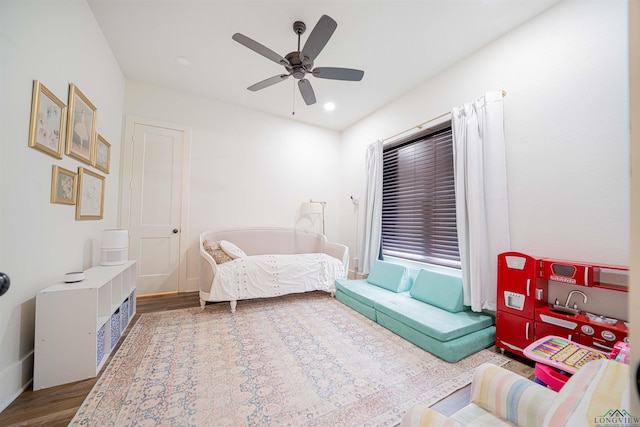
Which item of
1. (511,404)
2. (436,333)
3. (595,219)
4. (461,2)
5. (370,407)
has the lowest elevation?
(370,407)

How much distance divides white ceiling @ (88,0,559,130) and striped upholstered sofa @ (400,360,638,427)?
8.55 feet

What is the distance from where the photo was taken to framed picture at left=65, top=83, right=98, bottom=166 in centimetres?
197

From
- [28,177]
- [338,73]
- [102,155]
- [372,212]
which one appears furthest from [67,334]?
[372,212]

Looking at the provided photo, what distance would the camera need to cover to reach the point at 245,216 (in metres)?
3.99

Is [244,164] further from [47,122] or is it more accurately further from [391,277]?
[391,277]

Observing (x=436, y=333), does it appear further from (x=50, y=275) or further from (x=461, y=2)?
(x=50, y=275)

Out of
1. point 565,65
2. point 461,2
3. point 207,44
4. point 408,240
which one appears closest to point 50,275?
point 207,44

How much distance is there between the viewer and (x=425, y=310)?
2379 millimetres

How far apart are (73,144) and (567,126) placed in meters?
3.91

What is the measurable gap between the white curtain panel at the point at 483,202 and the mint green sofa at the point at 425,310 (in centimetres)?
16

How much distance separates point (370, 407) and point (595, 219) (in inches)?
79.9

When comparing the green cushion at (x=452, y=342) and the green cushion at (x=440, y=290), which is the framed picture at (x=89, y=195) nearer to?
the green cushion at (x=452, y=342)

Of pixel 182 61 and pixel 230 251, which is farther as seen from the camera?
pixel 230 251

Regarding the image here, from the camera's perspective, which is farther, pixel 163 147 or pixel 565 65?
pixel 163 147
